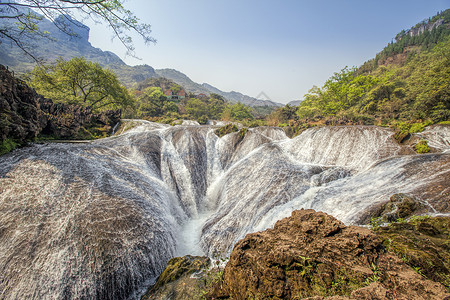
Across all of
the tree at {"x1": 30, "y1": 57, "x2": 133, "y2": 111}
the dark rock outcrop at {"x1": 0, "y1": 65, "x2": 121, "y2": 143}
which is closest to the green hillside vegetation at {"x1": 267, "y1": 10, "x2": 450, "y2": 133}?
the dark rock outcrop at {"x1": 0, "y1": 65, "x2": 121, "y2": 143}

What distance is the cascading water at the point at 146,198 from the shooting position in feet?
13.6

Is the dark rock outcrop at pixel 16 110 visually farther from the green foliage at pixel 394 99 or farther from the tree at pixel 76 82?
the green foliage at pixel 394 99

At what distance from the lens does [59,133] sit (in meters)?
10.7

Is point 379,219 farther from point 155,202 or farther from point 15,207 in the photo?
point 15,207

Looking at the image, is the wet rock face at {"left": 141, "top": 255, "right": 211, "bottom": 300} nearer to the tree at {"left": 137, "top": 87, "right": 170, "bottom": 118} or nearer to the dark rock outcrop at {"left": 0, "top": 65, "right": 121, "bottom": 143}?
the dark rock outcrop at {"left": 0, "top": 65, "right": 121, "bottom": 143}

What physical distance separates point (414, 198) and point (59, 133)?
17.3 metres

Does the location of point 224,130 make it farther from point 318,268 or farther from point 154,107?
point 154,107

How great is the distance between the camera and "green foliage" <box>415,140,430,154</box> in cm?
862

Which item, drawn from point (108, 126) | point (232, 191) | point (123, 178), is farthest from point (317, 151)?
point (108, 126)

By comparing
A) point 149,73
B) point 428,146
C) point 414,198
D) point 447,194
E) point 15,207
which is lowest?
point 15,207

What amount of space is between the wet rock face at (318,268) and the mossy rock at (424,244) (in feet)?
1.79

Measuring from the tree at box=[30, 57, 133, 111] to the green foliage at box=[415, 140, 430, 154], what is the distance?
28.3 m

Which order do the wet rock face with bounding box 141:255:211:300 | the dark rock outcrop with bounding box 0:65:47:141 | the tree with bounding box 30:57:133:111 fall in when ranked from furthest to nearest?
the tree with bounding box 30:57:133:111 < the dark rock outcrop with bounding box 0:65:47:141 < the wet rock face with bounding box 141:255:211:300

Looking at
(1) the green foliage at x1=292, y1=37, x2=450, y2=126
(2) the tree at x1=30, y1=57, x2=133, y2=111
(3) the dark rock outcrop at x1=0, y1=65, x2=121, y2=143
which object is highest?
(1) the green foliage at x1=292, y1=37, x2=450, y2=126
